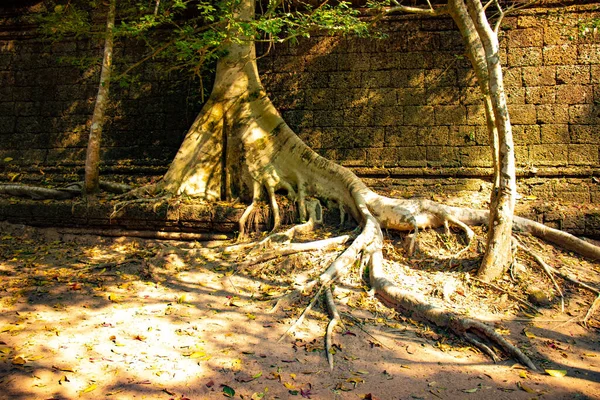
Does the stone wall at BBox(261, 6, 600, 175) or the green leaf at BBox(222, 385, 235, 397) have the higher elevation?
the stone wall at BBox(261, 6, 600, 175)

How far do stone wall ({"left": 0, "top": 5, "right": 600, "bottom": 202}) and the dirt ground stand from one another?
2231mm

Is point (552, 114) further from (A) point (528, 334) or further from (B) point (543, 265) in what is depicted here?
(A) point (528, 334)

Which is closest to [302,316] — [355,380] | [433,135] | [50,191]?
[355,380]

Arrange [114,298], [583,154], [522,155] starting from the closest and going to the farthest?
[114,298], [583,154], [522,155]

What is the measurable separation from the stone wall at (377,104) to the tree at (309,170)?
1169 millimetres

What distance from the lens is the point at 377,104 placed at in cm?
678

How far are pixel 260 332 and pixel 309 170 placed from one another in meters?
2.80

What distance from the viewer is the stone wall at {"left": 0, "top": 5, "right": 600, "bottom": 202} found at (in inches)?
247

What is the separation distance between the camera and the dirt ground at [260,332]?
2531mm

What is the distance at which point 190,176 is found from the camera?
5812 mm

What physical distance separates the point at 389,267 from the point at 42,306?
9.38 ft

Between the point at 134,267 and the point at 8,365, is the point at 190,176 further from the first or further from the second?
the point at 8,365

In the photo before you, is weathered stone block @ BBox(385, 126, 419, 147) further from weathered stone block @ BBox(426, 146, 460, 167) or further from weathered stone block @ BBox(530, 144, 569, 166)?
weathered stone block @ BBox(530, 144, 569, 166)

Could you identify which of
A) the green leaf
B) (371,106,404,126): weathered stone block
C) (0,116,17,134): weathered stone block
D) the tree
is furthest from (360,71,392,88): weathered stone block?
(0,116,17,134): weathered stone block
